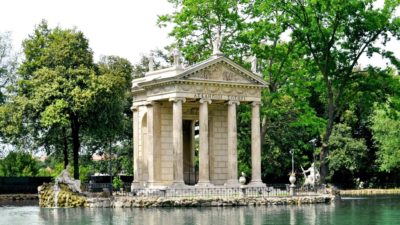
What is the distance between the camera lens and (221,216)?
129 feet

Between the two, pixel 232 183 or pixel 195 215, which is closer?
pixel 195 215

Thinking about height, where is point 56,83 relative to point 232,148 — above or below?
above

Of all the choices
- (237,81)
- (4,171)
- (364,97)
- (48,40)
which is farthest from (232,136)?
(4,171)

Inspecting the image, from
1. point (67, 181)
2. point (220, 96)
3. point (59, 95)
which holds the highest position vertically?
point (59, 95)

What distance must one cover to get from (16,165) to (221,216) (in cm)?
3871

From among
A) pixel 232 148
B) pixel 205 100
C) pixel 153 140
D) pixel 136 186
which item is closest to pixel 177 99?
pixel 205 100

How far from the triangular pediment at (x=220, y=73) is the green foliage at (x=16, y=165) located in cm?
2662

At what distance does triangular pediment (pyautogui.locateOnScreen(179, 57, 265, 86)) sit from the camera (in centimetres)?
5147

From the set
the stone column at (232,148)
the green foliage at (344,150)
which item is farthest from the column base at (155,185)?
the green foliage at (344,150)

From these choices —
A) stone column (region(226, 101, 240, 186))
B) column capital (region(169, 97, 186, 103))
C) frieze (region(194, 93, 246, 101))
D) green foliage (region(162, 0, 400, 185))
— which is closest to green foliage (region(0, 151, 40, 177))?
green foliage (region(162, 0, 400, 185))

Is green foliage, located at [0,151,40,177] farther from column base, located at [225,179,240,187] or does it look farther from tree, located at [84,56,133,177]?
column base, located at [225,179,240,187]

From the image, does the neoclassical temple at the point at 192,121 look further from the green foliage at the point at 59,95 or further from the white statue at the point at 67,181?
the green foliage at the point at 59,95

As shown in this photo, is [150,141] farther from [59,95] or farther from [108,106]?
[59,95]

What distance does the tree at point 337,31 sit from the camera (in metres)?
54.9
